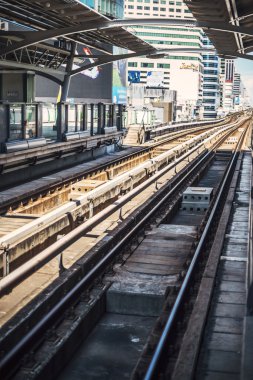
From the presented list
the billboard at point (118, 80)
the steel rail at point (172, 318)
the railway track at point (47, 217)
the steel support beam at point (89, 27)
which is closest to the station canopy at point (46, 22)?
the steel support beam at point (89, 27)

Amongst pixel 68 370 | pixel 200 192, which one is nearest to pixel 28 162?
pixel 200 192

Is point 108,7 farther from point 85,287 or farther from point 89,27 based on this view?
point 85,287

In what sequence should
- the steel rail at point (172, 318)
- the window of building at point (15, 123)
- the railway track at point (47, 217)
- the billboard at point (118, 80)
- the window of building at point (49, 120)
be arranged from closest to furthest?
the steel rail at point (172, 318) < the railway track at point (47, 217) < the window of building at point (15, 123) < the window of building at point (49, 120) < the billboard at point (118, 80)

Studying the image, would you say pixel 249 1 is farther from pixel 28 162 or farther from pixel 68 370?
pixel 68 370

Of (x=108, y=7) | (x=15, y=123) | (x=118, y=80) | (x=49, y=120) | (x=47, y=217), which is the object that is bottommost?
(x=47, y=217)

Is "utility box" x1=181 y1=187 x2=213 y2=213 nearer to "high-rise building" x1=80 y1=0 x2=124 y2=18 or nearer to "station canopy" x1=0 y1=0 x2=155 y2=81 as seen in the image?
"station canopy" x1=0 y1=0 x2=155 y2=81

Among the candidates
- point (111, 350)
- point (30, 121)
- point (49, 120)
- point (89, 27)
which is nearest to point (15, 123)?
point (30, 121)

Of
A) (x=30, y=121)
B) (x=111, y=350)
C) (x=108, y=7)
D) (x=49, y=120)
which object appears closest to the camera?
(x=111, y=350)

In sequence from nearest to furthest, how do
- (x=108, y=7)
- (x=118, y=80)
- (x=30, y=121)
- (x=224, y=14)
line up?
(x=224, y=14) < (x=30, y=121) < (x=108, y=7) < (x=118, y=80)

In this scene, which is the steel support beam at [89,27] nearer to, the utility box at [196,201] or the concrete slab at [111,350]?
the utility box at [196,201]

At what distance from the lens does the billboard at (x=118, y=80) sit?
8367 cm

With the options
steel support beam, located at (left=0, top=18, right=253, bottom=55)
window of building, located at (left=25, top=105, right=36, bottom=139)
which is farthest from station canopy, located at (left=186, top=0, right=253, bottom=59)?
window of building, located at (left=25, top=105, right=36, bottom=139)

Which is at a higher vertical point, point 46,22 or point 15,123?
point 46,22

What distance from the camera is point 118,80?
86625 millimetres
